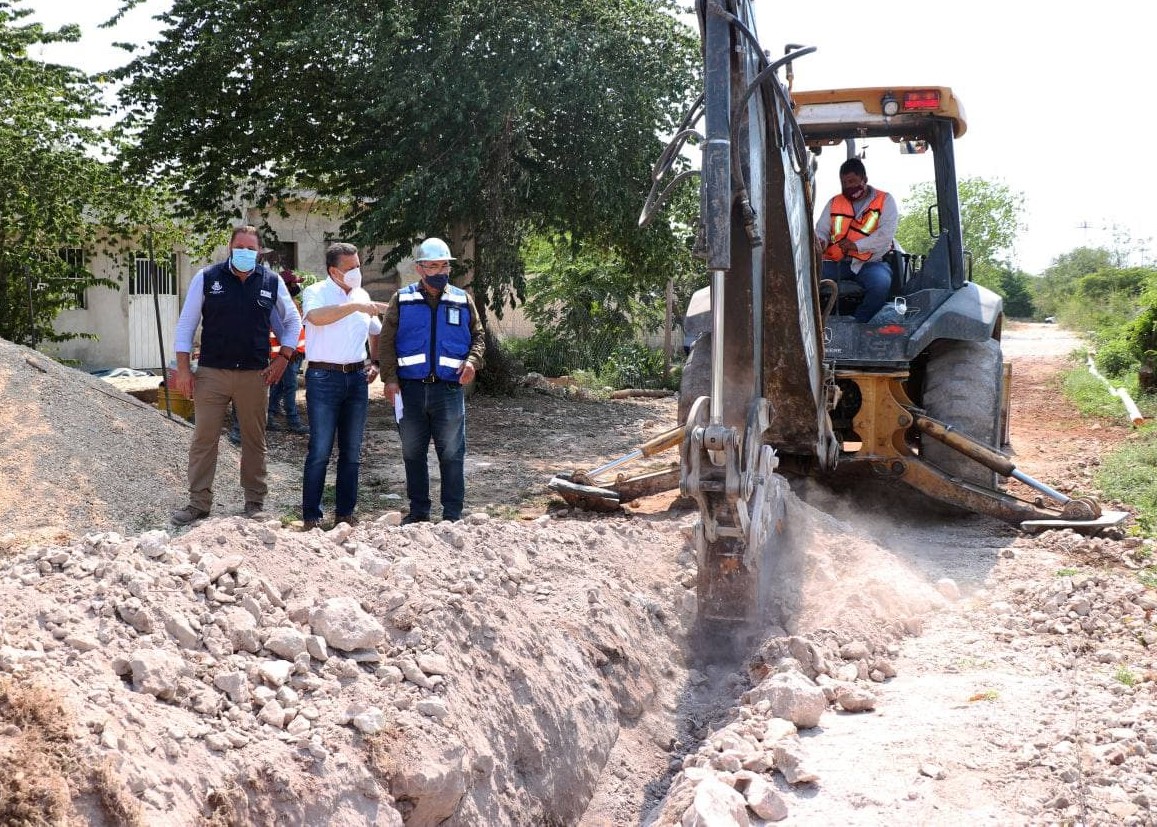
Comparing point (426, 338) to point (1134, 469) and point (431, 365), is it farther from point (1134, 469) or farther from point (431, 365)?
point (1134, 469)

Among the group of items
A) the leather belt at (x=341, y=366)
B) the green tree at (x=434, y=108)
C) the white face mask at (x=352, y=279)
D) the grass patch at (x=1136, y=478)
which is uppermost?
the green tree at (x=434, y=108)

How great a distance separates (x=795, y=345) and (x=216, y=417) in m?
3.60

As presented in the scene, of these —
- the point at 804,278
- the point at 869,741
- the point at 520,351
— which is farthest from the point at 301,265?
the point at 869,741

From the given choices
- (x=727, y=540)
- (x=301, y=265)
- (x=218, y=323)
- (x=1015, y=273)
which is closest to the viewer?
(x=727, y=540)

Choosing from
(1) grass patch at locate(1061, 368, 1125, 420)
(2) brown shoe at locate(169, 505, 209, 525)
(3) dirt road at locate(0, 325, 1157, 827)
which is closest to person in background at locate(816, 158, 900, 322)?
(3) dirt road at locate(0, 325, 1157, 827)

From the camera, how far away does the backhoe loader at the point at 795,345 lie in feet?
13.3

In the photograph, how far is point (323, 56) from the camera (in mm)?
12281

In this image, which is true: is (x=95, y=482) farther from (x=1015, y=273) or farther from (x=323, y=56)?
(x=1015, y=273)

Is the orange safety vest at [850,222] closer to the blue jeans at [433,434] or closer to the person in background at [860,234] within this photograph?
the person in background at [860,234]

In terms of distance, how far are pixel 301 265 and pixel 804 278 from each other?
1769 centimetres

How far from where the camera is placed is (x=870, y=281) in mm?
7207

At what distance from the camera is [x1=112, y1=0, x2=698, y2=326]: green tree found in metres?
11.5

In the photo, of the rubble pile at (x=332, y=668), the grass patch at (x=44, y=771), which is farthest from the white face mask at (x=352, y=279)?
the grass patch at (x=44, y=771)

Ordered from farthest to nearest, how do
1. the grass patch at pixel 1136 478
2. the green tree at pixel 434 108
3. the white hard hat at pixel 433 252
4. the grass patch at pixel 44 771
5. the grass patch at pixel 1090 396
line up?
the grass patch at pixel 1090 396 → the green tree at pixel 434 108 → the grass patch at pixel 1136 478 → the white hard hat at pixel 433 252 → the grass patch at pixel 44 771
